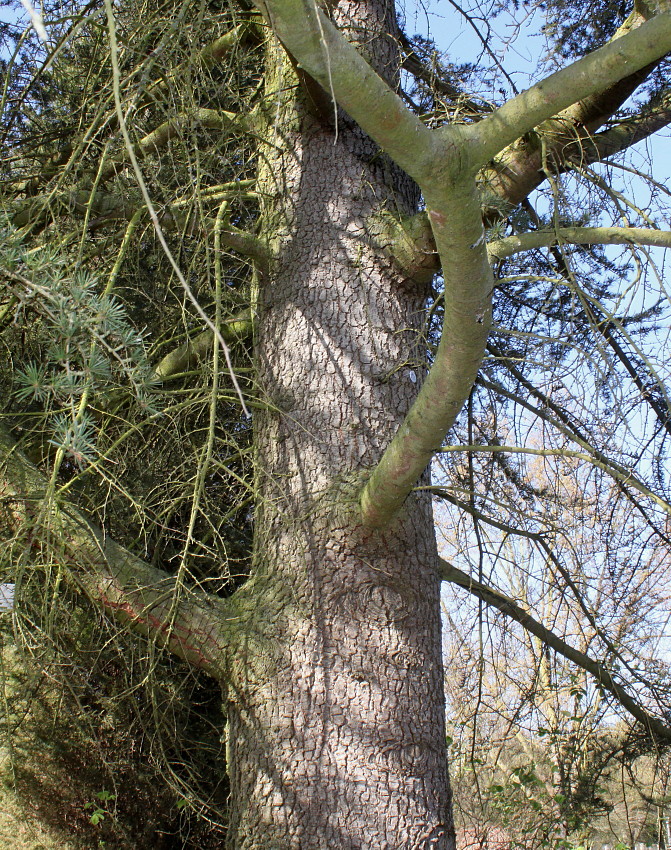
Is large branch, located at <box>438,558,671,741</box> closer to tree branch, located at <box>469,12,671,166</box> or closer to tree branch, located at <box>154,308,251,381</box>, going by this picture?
tree branch, located at <box>154,308,251,381</box>

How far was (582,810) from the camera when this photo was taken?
3875 mm

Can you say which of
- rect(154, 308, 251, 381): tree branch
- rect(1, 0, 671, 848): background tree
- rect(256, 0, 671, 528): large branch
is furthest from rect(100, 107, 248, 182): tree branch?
rect(256, 0, 671, 528): large branch

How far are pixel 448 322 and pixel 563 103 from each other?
0.58 metres

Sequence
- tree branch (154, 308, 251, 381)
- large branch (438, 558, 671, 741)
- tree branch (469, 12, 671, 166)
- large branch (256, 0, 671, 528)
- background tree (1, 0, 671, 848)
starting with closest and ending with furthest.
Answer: large branch (256, 0, 671, 528) → tree branch (469, 12, 671, 166) → background tree (1, 0, 671, 848) → tree branch (154, 308, 251, 381) → large branch (438, 558, 671, 741)

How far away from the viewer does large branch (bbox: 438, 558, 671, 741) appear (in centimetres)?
326

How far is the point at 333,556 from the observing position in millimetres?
2537

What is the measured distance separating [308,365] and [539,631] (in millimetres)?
1603

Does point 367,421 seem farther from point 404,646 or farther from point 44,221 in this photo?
point 44,221

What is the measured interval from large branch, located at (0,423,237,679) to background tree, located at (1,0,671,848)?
0.01 metres

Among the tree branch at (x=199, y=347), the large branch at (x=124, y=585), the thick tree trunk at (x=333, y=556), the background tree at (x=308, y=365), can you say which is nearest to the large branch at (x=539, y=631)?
the background tree at (x=308, y=365)

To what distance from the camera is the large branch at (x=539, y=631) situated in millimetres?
3262

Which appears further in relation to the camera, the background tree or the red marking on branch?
the red marking on branch

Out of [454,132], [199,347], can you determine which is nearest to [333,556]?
[199,347]

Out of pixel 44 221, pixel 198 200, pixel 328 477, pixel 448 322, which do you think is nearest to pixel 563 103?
pixel 448 322
